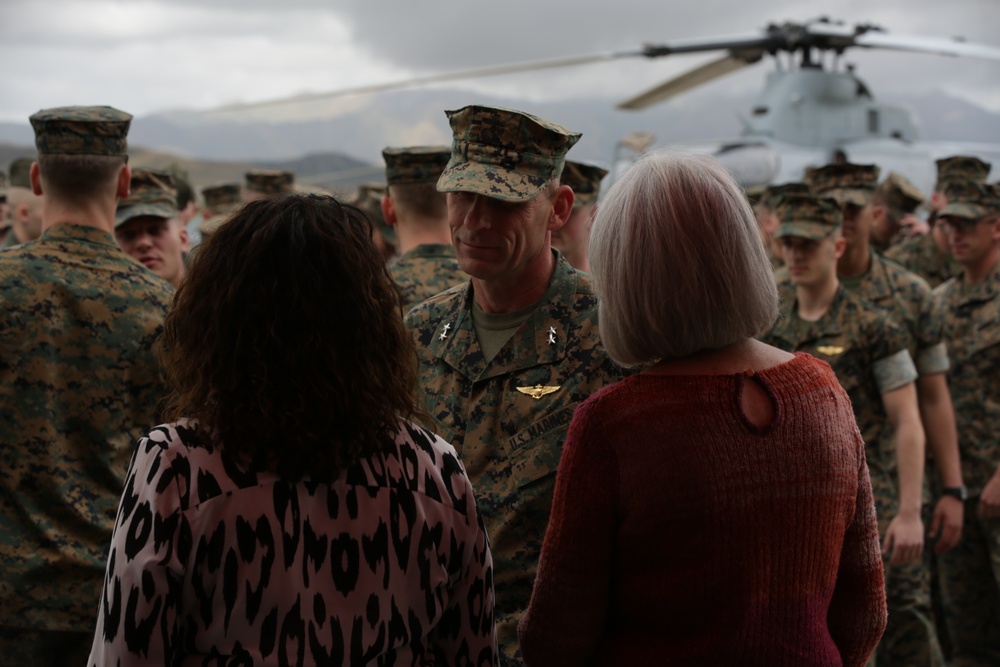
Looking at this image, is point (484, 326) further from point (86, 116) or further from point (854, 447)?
point (86, 116)

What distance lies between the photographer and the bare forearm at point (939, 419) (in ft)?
14.6

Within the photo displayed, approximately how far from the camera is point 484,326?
2814mm

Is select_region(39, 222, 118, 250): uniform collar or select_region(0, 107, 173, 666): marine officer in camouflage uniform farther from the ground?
select_region(39, 222, 118, 250): uniform collar

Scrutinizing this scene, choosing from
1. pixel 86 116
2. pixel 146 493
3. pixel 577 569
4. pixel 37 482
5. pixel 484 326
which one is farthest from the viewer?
pixel 86 116

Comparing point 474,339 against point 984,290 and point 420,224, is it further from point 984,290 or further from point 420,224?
point 984,290

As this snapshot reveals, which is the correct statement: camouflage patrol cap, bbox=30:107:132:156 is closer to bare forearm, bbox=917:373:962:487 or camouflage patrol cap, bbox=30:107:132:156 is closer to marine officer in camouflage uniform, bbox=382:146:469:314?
marine officer in camouflage uniform, bbox=382:146:469:314

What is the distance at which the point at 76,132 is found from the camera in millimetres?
3348

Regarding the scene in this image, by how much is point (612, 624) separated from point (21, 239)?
5560mm

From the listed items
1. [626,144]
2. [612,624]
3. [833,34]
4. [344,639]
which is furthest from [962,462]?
[833,34]

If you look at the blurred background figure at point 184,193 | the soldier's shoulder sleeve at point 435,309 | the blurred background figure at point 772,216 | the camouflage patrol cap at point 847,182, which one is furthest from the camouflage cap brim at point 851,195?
the blurred background figure at point 184,193

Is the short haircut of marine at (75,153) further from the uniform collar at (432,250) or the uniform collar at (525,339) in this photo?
the uniform collar at (525,339)

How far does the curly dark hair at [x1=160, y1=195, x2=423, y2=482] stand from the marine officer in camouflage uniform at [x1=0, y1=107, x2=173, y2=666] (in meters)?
1.44

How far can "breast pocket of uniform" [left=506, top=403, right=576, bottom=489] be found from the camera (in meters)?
2.57

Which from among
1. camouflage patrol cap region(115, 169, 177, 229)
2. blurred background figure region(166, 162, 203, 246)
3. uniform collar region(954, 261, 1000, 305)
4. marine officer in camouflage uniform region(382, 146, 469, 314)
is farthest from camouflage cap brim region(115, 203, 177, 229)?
uniform collar region(954, 261, 1000, 305)
